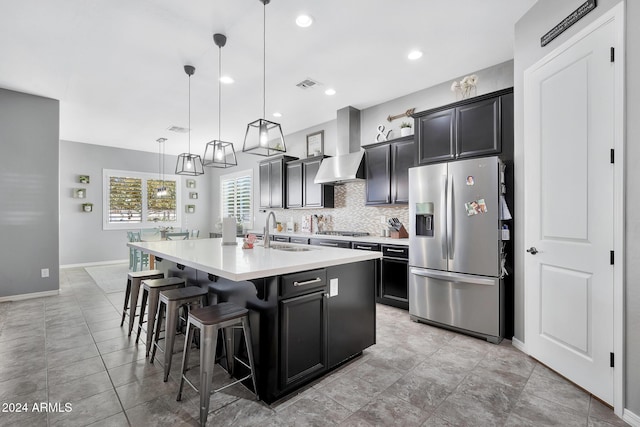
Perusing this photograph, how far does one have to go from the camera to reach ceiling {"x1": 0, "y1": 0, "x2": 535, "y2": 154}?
8.55ft

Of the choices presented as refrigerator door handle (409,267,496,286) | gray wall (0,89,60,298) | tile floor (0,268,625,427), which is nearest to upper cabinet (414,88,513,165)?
refrigerator door handle (409,267,496,286)

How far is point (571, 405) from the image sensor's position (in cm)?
191

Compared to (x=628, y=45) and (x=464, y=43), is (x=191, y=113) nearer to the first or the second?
(x=464, y=43)

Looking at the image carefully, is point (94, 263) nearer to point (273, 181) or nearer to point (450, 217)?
point (273, 181)

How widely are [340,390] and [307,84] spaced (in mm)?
3654

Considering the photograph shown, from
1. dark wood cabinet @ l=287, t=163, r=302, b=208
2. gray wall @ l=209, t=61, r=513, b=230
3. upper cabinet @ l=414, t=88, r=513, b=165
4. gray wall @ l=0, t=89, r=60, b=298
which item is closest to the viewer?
upper cabinet @ l=414, t=88, r=513, b=165

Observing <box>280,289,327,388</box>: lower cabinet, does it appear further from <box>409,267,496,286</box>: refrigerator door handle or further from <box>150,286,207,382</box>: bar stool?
<box>409,267,496,286</box>: refrigerator door handle

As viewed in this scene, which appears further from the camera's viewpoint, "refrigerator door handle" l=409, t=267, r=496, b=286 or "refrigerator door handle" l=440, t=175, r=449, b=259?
"refrigerator door handle" l=440, t=175, r=449, b=259

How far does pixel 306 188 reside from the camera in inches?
225

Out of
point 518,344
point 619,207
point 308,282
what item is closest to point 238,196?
point 308,282

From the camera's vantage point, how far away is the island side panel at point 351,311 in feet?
7.44

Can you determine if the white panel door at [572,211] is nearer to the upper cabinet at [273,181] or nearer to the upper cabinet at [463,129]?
the upper cabinet at [463,129]

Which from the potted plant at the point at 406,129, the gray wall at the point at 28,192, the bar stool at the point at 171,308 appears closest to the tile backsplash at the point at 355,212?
the potted plant at the point at 406,129

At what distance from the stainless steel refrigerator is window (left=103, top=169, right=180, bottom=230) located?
724 cm
